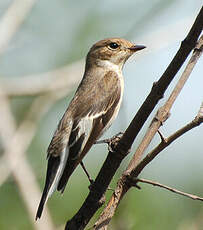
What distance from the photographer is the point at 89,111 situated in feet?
17.6

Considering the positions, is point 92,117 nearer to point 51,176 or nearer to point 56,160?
point 56,160

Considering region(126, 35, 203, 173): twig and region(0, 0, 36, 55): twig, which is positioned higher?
region(126, 35, 203, 173): twig

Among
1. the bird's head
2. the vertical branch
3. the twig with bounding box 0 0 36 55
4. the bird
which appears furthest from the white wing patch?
the bird's head

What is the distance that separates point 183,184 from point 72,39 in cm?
258

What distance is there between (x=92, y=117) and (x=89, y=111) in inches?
4.1

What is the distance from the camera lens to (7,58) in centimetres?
963

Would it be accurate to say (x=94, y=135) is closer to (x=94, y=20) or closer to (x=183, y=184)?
(x=183, y=184)

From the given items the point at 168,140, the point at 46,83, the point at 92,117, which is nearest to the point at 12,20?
the point at 46,83

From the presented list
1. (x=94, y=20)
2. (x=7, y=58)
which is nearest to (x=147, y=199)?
(x=94, y=20)

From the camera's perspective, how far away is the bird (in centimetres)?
451

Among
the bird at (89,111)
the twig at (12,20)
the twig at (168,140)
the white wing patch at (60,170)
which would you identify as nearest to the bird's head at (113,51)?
the bird at (89,111)

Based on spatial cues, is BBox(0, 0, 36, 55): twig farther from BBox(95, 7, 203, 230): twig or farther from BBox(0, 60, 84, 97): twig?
BBox(95, 7, 203, 230): twig

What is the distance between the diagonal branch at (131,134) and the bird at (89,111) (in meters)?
0.36

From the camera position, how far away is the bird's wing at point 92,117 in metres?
4.65
